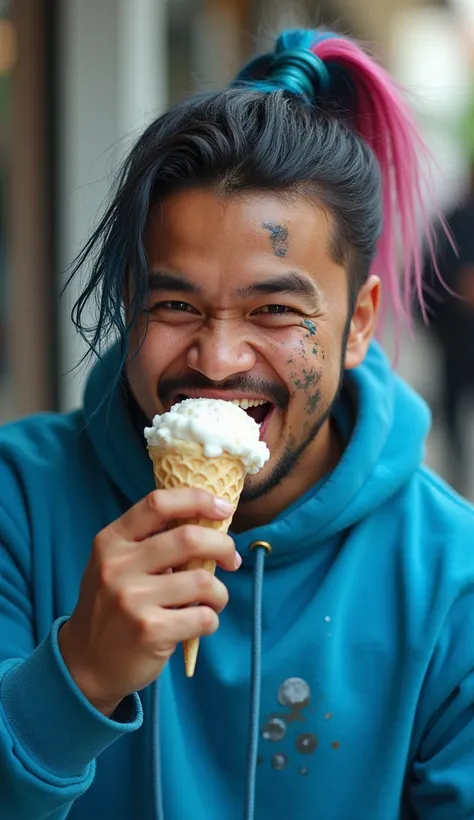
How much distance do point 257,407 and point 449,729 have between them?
710 millimetres

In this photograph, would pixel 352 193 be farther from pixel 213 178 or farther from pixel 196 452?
pixel 196 452

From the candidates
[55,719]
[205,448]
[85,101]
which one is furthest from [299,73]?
[85,101]

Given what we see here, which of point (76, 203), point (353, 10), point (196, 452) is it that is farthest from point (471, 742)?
point (353, 10)

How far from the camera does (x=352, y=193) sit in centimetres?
221

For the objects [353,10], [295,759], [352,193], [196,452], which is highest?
[353,10]

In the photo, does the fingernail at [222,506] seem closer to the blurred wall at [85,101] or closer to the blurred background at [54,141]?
the blurred background at [54,141]

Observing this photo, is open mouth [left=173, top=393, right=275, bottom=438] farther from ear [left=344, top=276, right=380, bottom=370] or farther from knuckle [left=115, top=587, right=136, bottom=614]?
knuckle [left=115, top=587, right=136, bottom=614]

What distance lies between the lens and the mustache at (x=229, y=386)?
6.51 ft

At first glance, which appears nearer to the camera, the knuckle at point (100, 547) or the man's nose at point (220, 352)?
the knuckle at point (100, 547)

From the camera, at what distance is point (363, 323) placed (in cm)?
240

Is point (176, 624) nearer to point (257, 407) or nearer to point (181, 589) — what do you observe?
point (181, 589)

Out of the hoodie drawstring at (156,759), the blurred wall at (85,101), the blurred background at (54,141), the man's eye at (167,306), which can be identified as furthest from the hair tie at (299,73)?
the blurred wall at (85,101)

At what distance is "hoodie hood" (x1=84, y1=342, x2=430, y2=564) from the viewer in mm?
2176

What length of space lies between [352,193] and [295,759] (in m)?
1.14
